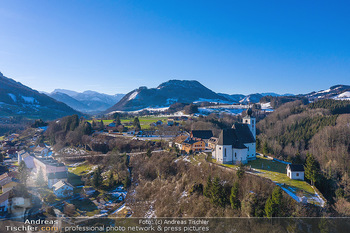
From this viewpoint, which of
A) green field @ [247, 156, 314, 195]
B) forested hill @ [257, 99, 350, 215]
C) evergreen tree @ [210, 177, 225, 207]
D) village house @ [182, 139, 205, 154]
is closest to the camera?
evergreen tree @ [210, 177, 225, 207]

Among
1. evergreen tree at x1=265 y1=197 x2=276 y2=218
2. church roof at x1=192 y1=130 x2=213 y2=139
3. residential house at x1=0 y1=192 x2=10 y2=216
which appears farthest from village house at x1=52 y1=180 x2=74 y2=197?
church roof at x1=192 y1=130 x2=213 y2=139

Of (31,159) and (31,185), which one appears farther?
(31,159)

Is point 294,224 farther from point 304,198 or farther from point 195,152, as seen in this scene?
point 195,152

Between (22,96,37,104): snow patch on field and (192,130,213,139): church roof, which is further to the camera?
(22,96,37,104): snow patch on field

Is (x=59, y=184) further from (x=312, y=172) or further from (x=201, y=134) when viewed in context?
(x=312, y=172)

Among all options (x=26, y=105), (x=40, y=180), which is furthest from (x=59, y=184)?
(x=26, y=105)

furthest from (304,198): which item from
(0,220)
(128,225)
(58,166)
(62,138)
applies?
(62,138)

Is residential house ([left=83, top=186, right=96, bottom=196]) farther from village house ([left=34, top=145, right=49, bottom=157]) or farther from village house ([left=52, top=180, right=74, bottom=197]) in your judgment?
village house ([left=34, top=145, right=49, bottom=157])
